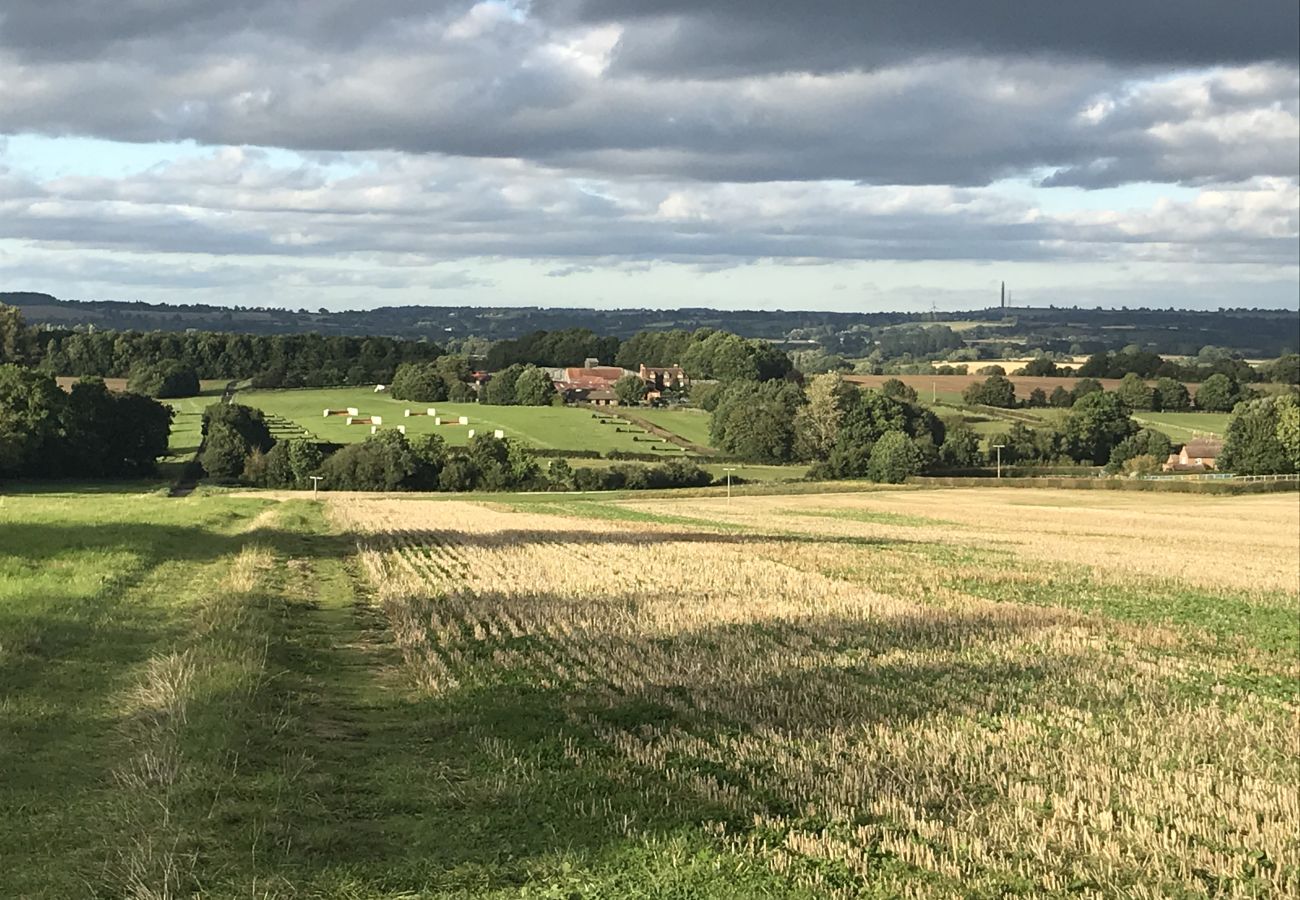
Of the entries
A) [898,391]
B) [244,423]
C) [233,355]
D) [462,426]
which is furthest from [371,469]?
[233,355]

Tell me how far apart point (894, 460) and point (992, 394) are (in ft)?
147

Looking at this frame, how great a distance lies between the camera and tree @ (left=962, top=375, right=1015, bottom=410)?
461 feet

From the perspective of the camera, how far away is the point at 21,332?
14050cm

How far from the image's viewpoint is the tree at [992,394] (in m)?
141

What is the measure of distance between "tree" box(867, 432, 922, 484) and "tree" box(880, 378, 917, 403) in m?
16.0

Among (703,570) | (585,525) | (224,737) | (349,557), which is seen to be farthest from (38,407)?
(224,737)

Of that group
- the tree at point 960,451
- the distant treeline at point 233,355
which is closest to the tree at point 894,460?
the tree at point 960,451

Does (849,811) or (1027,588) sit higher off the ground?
(849,811)

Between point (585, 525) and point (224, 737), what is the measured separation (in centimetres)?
4007

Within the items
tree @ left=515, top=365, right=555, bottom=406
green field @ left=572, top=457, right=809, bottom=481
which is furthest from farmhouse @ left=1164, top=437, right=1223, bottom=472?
tree @ left=515, top=365, right=555, bottom=406

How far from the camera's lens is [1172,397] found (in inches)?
5576

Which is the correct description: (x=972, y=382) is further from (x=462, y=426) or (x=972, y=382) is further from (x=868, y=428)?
(x=462, y=426)

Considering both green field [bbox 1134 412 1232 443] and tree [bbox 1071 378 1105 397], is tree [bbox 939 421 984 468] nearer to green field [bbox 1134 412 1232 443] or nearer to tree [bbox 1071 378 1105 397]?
tree [bbox 1071 378 1105 397]

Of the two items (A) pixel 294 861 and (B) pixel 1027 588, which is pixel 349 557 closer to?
(B) pixel 1027 588
